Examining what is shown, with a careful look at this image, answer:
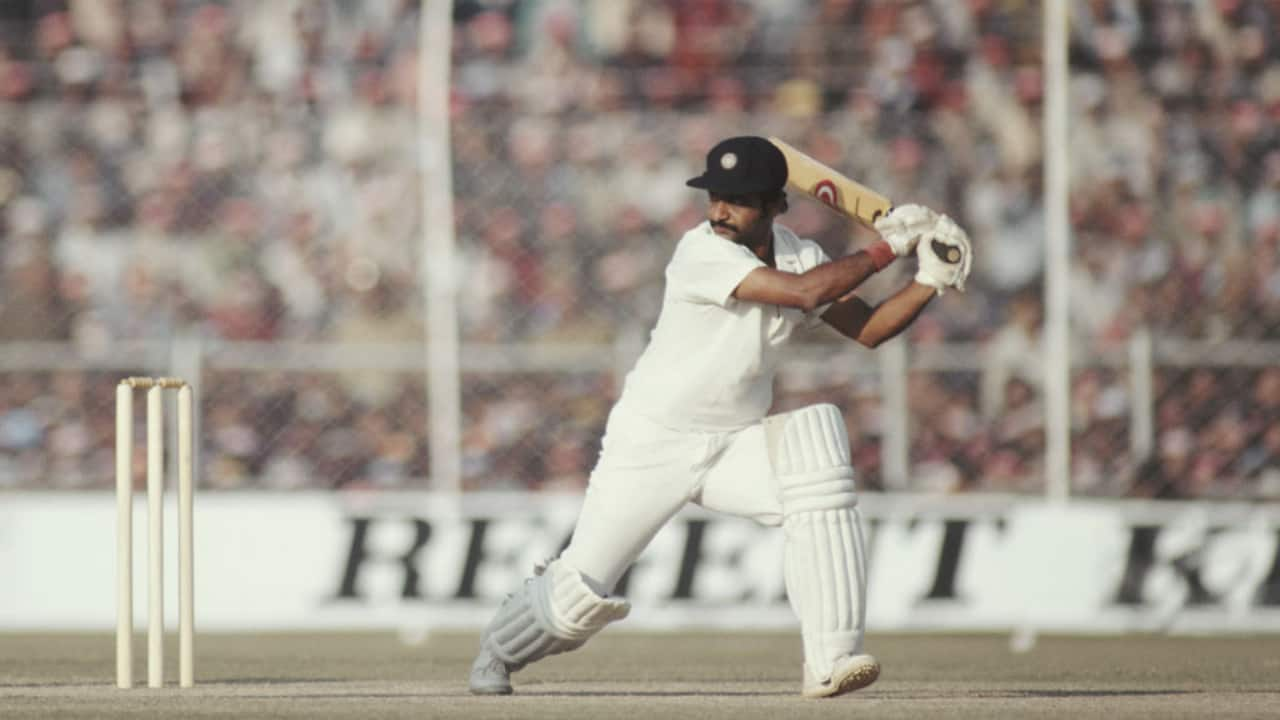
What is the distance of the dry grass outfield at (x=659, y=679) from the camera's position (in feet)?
20.0

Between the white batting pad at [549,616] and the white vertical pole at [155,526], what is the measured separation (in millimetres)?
948

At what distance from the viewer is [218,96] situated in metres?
13.7

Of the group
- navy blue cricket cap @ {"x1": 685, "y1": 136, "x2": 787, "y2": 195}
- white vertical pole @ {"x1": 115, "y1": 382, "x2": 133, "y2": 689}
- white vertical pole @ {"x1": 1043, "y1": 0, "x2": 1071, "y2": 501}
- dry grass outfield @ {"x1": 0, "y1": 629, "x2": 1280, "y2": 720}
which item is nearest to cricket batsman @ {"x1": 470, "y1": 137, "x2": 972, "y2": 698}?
navy blue cricket cap @ {"x1": 685, "y1": 136, "x2": 787, "y2": 195}

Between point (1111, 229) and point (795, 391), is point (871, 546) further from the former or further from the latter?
point (1111, 229)

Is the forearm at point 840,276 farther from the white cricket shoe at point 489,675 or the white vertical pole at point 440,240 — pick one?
the white vertical pole at point 440,240

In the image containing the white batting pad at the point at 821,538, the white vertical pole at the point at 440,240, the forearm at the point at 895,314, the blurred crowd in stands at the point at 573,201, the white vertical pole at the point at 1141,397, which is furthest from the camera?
the blurred crowd in stands at the point at 573,201

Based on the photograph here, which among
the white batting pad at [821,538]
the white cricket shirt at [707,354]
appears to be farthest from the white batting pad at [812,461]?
the white cricket shirt at [707,354]

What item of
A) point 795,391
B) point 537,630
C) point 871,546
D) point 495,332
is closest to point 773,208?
point 537,630

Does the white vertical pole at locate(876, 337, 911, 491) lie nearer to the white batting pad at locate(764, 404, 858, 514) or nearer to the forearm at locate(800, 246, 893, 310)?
the white batting pad at locate(764, 404, 858, 514)

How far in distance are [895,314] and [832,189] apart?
426 mm

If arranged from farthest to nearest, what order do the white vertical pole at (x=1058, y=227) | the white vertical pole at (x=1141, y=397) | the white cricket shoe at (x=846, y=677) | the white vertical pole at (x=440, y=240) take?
the white vertical pole at (x=1141, y=397) → the white vertical pole at (x=440, y=240) → the white vertical pole at (x=1058, y=227) → the white cricket shoe at (x=846, y=677)

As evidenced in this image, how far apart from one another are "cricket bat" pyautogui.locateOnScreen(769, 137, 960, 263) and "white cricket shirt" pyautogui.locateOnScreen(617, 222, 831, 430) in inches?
8.2

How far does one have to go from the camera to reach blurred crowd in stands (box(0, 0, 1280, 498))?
11.8 m

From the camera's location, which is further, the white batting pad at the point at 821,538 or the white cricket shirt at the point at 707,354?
the white cricket shirt at the point at 707,354
